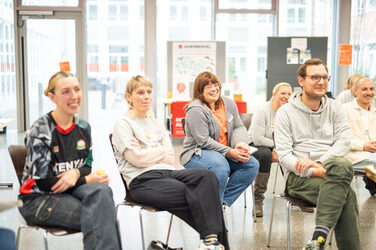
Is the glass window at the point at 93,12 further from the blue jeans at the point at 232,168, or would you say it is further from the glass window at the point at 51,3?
the blue jeans at the point at 232,168

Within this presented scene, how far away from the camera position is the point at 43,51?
376 inches

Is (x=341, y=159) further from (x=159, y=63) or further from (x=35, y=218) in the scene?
(x=159, y=63)

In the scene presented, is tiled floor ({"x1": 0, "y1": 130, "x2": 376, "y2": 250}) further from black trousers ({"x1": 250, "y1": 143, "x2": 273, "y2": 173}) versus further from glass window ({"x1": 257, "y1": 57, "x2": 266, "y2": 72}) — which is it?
glass window ({"x1": 257, "y1": 57, "x2": 266, "y2": 72})

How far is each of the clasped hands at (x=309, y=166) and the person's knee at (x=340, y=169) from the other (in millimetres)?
143

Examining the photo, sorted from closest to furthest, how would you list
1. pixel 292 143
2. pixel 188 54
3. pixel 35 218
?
pixel 35 218, pixel 292 143, pixel 188 54

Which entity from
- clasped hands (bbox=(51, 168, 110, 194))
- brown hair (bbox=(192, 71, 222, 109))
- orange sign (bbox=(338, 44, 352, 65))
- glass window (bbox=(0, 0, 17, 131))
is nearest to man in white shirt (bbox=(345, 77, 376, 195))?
brown hair (bbox=(192, 71, 222, 109))

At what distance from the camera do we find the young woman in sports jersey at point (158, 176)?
102 inches

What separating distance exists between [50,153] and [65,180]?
0.53ft

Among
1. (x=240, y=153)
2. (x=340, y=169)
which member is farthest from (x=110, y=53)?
(x=340, y=169)

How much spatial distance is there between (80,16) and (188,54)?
107 inches

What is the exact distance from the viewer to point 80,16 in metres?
9.38

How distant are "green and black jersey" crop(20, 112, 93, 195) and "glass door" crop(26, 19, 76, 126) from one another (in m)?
7.41

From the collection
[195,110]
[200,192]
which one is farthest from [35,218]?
[195,110]

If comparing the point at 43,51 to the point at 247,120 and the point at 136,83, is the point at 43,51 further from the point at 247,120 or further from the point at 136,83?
the point at 136,83
